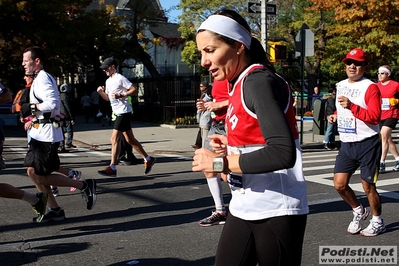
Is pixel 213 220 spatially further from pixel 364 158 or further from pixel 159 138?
pixel 159 138

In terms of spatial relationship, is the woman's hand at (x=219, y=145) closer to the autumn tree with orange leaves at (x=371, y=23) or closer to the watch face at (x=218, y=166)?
the watch face at (x=218, y=166)

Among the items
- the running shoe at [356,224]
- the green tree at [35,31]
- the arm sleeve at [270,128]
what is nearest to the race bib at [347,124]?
the running shoe at [356,224]

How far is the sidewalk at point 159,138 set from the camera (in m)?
15.3

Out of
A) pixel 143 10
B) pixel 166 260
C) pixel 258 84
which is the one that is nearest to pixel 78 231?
pixel 166 260

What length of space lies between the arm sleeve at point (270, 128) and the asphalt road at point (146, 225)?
8.43 ft

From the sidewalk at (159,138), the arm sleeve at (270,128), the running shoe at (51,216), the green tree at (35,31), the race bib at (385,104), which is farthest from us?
the green tree at (35,31)

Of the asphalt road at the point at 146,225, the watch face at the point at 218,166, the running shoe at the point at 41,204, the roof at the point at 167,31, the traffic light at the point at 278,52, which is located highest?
the roof at the point at 167,31

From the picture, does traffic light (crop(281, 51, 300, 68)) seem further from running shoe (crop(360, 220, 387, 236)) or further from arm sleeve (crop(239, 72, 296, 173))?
arm sleeve (crop(239, 72, 296, 173))

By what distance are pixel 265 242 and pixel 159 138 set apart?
15698 millimetres

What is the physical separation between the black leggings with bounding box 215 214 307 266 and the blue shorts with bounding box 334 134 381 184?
312 cm

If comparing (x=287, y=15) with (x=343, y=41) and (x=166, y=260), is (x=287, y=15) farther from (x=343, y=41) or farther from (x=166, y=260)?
(x=166, y=260)

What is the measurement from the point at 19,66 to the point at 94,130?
6771 mm

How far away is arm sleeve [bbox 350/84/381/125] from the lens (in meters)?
5.26

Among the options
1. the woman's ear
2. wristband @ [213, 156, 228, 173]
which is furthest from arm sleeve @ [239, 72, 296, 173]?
the woman's ear
